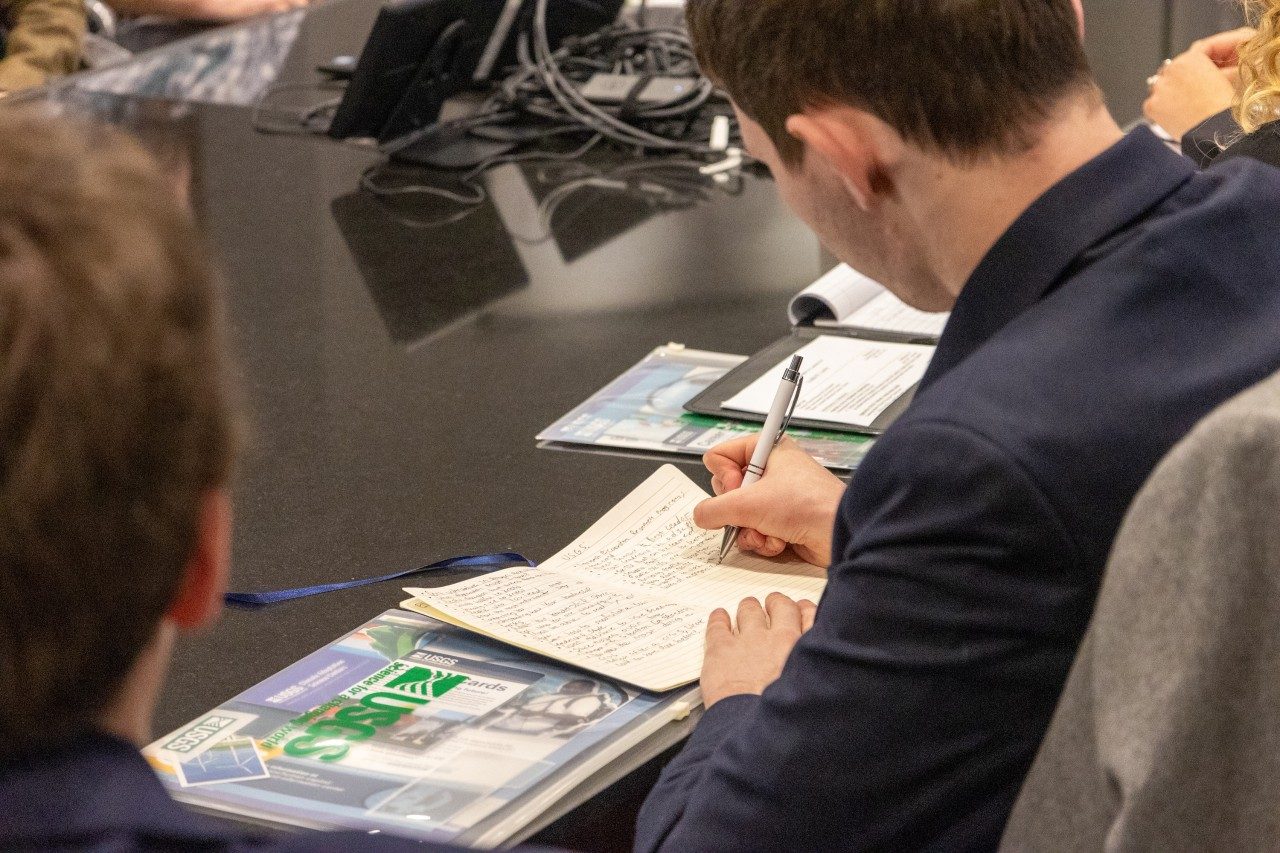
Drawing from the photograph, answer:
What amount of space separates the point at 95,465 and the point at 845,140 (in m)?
0.52

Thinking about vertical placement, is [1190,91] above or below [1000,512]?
below

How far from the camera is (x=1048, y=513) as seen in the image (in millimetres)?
781

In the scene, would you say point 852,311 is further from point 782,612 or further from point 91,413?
point 91,413

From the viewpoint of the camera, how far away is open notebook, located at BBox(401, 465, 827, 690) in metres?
1.10

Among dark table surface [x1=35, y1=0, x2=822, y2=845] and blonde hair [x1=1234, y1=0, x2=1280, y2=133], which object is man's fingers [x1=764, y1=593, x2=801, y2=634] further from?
blonde hair [x1=1234, y1=0, x2=1280, y2=133]

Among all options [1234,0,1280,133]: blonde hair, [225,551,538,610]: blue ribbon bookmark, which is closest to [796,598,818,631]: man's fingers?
[225,551,538,610]: blue ribbon bookmark

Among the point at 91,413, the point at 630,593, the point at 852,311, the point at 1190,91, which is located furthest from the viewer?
the point at 1190,91

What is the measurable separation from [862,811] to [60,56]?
89.8 inches

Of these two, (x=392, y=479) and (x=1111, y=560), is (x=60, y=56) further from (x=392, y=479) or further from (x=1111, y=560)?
(x=1111, y=560)

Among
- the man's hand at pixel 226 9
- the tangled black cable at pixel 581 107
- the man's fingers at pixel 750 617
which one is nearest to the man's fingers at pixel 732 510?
the man's fingers at pixel 750 617

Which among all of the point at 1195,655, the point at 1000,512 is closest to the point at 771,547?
the point at 1000,512

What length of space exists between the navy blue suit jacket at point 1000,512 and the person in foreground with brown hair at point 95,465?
0.98 ft

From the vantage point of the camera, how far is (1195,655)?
660 mm

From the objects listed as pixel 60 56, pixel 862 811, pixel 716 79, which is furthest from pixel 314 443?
pixel 60 56
